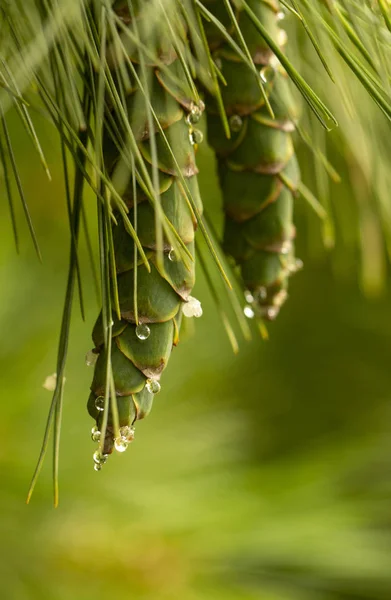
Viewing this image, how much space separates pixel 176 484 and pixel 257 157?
1.22ft

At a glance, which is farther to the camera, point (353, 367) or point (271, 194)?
point (353, 367)

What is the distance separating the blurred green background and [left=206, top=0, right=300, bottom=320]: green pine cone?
0.18 metres

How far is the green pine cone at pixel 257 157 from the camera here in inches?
8.3

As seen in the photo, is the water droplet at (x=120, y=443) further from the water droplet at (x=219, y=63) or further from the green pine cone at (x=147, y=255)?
the water droplet at (x=219, y=63)

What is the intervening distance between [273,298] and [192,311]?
4 cm

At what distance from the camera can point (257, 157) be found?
8.5 inches

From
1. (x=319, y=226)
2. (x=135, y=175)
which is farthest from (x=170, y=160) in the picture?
(x=319, y=226)

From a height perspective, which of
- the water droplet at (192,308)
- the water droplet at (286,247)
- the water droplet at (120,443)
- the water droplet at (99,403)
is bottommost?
the water droplet at (120,443)

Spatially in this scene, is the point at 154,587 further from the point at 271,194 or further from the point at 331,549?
the point at 271,194

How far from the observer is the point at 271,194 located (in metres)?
0.22

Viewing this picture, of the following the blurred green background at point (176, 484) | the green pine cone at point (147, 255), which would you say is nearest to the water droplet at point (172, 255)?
the green pine cone at point (147, 255)

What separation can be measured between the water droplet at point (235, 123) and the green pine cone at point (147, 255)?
0.03 metres

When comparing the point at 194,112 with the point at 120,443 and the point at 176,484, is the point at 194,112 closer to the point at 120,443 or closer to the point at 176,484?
the point at 120,443

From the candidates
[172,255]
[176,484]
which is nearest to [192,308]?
[172,255]
